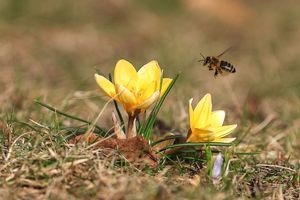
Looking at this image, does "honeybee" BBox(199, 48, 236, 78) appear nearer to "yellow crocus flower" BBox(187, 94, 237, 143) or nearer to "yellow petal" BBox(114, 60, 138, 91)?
"yellow crocus flower" BBox(187, 94, 237, 143)

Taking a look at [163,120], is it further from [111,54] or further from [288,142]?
[111,54]

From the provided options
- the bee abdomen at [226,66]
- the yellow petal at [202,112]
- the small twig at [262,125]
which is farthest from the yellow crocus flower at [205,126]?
the small twig at [262,125]

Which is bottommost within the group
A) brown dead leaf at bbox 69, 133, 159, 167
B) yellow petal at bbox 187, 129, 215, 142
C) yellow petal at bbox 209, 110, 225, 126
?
brown dead leaf at bbox 69, 133, 159, 167

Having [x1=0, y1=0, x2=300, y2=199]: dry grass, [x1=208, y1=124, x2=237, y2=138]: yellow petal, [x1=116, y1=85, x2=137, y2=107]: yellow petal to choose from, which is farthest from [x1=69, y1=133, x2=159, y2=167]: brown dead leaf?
[x1=208, y1=124, x2=237, y2=138]: yellow petal

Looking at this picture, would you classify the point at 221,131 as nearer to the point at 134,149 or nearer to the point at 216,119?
the point at 216,119

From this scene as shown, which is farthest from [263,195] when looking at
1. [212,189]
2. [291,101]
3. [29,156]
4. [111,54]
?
[111,54]

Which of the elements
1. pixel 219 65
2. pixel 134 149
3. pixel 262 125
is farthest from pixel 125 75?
pixel 262 125

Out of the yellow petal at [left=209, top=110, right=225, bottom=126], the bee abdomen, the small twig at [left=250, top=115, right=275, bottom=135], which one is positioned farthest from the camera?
the small twig at [left=250, top=115, right=275, bottom=135]

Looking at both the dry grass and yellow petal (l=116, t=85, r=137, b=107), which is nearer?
the dry grass
